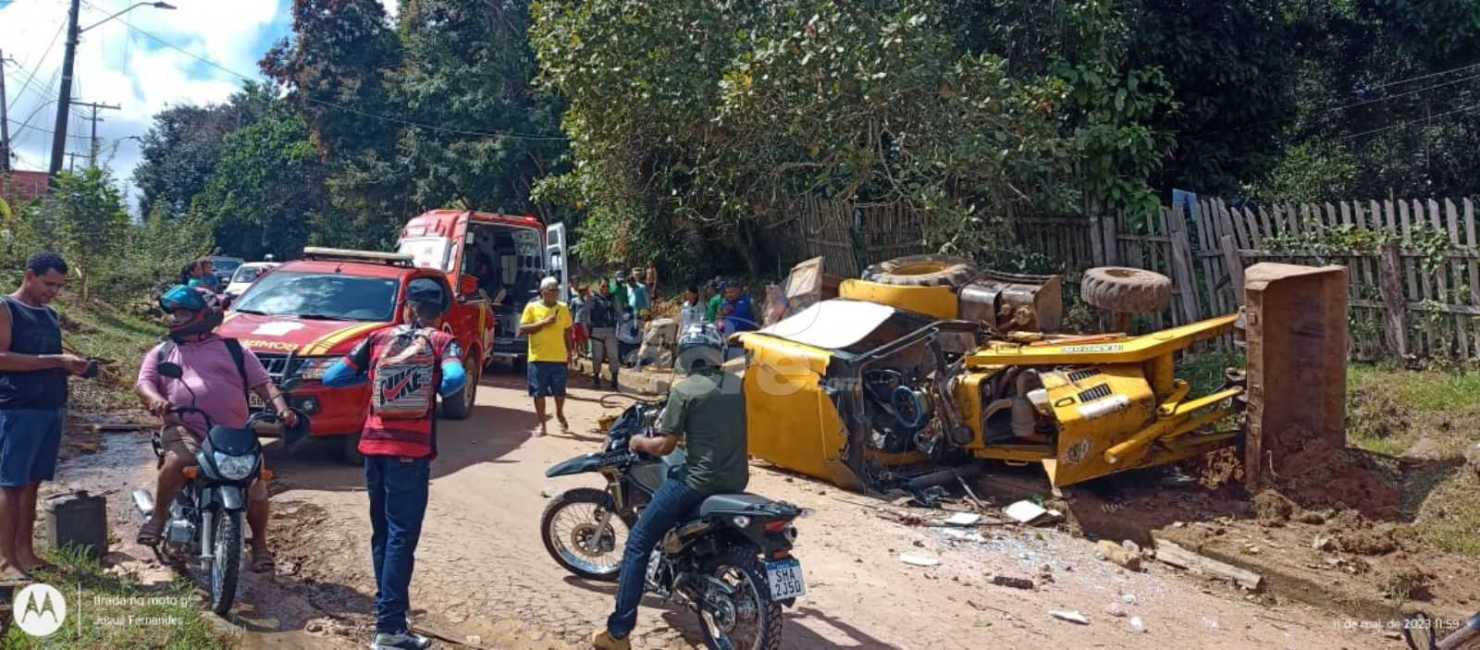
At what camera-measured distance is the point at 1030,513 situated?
7.68 metres

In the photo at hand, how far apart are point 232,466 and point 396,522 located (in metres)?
1.09

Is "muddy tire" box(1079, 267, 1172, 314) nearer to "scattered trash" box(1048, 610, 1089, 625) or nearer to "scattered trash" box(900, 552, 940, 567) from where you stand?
"scattered trash" box(900, 552, 940, 567)

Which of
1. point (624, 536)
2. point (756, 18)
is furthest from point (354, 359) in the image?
point (756, 18)

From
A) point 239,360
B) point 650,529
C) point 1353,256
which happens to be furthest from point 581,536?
point 1353,256

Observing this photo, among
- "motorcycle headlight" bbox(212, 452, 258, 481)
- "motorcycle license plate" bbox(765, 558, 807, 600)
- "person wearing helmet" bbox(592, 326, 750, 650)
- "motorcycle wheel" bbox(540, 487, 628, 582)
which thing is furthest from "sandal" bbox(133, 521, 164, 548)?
"motorcycle license plate" bbox(765, 558, 807, 600)

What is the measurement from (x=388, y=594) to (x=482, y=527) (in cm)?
221

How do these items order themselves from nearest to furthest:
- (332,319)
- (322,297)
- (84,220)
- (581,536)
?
1. (581,536)
2. (332,319)
3. (322,297)
4. (84,220)

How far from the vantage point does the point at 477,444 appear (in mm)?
9891

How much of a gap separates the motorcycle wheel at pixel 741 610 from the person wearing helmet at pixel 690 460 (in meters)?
0.31

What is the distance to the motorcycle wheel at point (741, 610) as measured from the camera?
4.57 m

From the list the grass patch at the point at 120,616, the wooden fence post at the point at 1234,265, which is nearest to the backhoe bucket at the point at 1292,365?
the wooden fence post at the point at 1234,265

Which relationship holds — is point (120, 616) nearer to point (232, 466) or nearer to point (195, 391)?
point (232, 466)

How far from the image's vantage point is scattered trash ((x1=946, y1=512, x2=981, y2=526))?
24.8 feet

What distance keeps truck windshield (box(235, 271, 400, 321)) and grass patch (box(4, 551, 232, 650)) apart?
13.4ft
